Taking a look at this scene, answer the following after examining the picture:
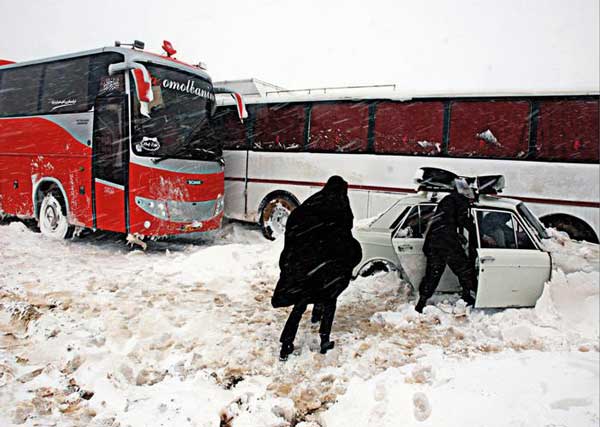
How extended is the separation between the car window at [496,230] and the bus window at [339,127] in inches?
165

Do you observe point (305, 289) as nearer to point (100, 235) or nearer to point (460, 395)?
point (460, 395)

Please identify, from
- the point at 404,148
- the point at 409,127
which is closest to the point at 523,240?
the point at 404,148

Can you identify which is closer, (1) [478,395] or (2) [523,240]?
(1) [478,395]

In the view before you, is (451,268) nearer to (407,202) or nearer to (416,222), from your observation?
(416,222)

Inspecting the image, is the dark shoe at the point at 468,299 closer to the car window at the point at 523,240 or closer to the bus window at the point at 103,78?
the car window at the point at 523,240

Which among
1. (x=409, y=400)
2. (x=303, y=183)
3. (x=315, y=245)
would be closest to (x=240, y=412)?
(x=409, y=400)

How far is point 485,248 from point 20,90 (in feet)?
31.0

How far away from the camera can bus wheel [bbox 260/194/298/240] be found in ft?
33.2

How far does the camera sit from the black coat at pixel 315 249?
13.6 ft

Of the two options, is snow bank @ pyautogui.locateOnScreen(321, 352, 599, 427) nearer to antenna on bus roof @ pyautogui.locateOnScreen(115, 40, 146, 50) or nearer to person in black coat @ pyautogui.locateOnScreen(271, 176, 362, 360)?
person in black coat @ pyautogui.locateOnScreen(271, 176, 362, 360)

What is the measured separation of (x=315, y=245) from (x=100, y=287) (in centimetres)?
359

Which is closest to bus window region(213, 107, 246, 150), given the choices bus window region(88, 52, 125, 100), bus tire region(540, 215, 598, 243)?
bus window region(88, 52, 125, 100)

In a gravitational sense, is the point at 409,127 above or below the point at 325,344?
above

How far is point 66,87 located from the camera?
336 inches
